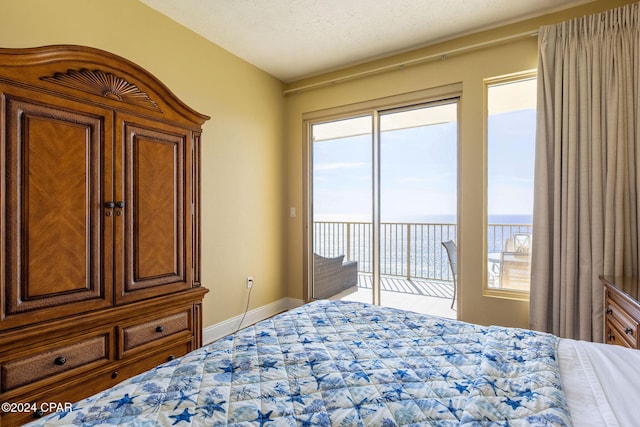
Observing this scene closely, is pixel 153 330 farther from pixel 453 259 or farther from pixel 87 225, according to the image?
pixel 453 259

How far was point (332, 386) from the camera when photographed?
0.98 meters

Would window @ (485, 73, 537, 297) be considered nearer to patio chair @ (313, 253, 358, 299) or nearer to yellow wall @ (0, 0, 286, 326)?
patio chair @ (313, 253, 358, 299)

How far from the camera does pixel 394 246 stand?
13.0 feet

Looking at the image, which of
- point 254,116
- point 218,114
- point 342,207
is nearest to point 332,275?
point 342,207

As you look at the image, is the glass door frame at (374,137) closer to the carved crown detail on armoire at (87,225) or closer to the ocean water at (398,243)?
the ocean water at (398,243)

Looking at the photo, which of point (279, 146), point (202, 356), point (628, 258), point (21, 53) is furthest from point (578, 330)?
point (21, 53)

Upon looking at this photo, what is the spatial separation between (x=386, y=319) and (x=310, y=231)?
2.40 m

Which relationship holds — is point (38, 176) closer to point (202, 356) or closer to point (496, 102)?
point (202, 356)

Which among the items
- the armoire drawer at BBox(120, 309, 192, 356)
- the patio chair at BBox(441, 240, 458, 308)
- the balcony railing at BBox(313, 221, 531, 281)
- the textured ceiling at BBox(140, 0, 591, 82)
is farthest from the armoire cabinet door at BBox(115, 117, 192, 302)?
the patio chair at BBox(441, 240, 458, 308)

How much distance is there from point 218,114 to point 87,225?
1.83m

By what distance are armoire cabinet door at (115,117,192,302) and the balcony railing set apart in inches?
81.3

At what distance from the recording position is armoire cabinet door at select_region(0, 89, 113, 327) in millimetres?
1383

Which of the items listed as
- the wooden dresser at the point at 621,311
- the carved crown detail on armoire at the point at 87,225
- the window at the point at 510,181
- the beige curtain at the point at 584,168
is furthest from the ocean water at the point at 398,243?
the carved crown detail on armoire at the point at 87,225

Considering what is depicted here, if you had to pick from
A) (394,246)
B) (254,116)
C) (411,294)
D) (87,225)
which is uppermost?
(254,116)
